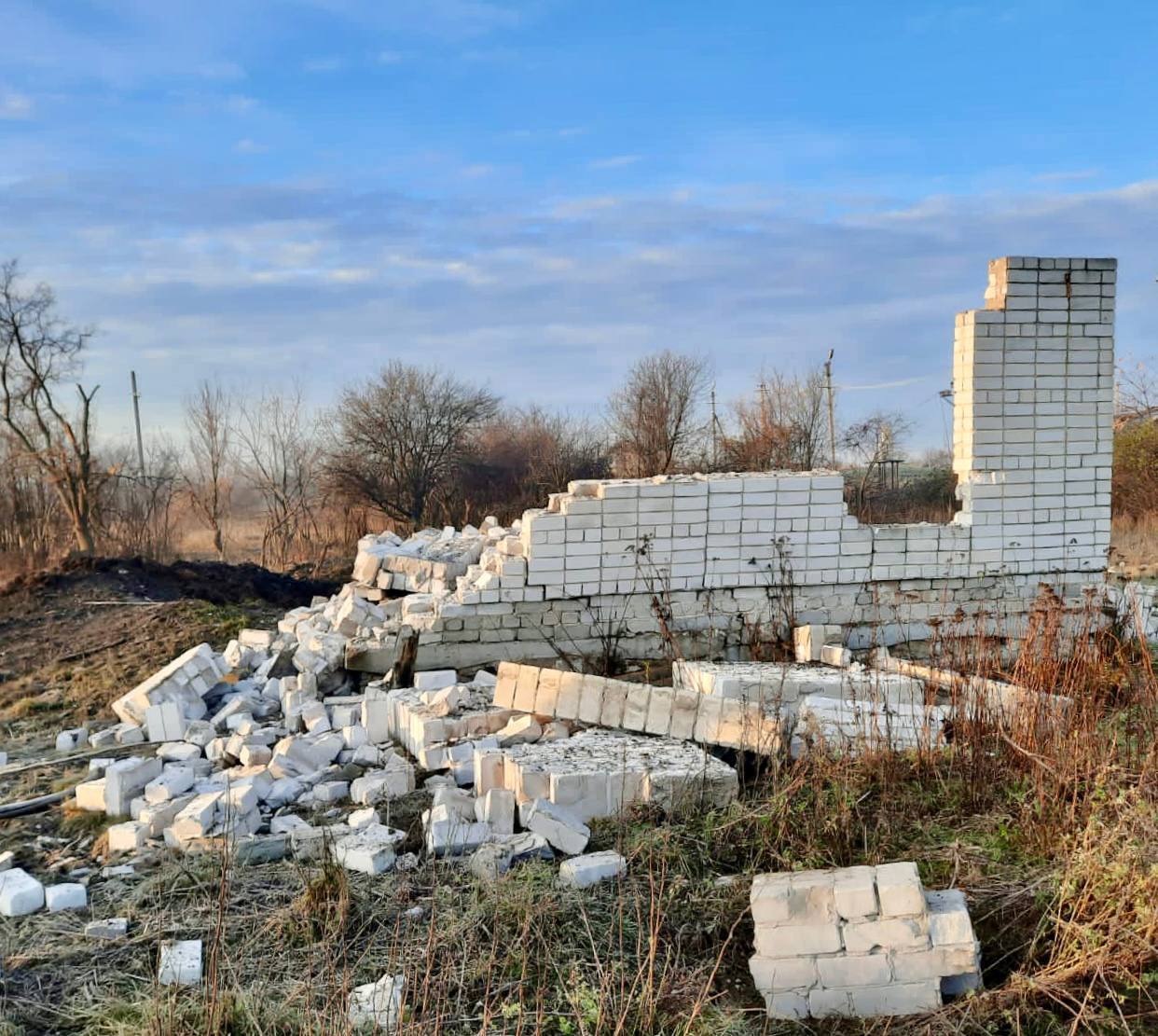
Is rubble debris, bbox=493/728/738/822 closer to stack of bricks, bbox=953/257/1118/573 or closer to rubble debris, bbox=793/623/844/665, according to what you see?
rubble debris, bbox=793/623/844/665

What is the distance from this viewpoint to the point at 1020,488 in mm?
9180

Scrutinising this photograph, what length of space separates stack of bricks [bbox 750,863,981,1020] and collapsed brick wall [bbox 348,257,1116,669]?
486 centimetres

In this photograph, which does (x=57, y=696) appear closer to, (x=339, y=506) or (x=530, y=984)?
(x=530, y=984)

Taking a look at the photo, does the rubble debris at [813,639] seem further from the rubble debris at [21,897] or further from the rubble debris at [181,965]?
the rubble debris at [21,897]

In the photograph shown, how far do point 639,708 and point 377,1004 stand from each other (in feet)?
10.00

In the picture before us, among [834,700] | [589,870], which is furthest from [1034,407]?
[589,870]

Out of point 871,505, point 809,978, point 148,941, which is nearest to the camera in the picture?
point 809,978

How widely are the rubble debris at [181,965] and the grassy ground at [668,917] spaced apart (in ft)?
0.24

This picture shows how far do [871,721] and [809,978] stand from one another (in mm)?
2289

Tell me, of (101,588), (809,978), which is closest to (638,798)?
(809,978)

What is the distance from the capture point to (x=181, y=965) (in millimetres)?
3898

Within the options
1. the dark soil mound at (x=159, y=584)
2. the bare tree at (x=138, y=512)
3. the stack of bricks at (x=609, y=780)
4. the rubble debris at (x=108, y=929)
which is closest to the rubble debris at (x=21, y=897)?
the rubble debris at (x=108, y=929)

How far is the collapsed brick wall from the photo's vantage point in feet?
27.6

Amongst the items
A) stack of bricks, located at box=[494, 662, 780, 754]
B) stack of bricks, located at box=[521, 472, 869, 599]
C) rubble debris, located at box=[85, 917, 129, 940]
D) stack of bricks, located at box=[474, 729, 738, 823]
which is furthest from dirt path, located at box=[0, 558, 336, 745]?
stack of bricks, located at box=[474, 729, 738, 823]
